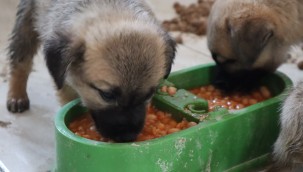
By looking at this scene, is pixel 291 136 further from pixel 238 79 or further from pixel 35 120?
pixel 35 120

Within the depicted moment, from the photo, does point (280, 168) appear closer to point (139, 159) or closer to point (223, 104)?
point (223, 104)

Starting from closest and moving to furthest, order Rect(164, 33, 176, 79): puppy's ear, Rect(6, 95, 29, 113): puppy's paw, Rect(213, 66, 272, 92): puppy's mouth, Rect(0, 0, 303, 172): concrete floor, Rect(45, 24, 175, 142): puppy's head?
1. Rect(45, 24, 175, 142): puppy's head
2. Rect(164, 33, 176, 79): puppy's ear
3. Rect(0, 0, 303, 172): concrete floor
4. Rect(213, 66, 272, 92): puppy's mouth
5. Rect(6, 95, 29, 113): puppy's paw

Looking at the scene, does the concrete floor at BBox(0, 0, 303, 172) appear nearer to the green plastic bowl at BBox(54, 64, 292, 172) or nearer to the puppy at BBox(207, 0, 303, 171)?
the green plastic bowl at BBox(54, 64, 292, 172)

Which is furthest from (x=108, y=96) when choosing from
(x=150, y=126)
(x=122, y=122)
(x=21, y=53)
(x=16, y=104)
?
(x=16, y=104)

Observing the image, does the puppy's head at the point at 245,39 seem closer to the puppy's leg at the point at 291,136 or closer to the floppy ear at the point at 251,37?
the floppy ear at the point at 251,37

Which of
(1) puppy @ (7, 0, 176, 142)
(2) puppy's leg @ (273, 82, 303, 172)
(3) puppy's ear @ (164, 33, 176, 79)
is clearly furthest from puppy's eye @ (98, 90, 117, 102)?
(2) puppy's leg @ (273, 82, 303, 172)

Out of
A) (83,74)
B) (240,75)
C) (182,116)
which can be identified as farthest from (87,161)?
(240,75)
